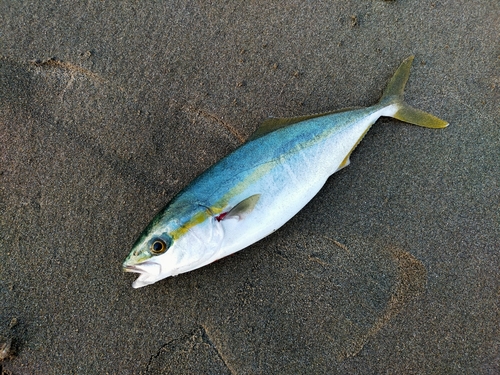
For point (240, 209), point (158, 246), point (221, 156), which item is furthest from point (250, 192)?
point (158, 246)

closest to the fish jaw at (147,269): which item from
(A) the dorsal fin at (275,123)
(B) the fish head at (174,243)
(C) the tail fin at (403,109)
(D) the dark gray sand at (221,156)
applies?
(B) the fish head at (174,243)

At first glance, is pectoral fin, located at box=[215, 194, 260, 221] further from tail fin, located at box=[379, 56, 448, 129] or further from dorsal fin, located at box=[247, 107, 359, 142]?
tail fin, located at box=[379, 56, 448, 129]

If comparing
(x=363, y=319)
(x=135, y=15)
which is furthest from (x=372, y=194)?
(x=135, y=15)

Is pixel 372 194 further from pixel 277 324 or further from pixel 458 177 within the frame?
pixel 277 324

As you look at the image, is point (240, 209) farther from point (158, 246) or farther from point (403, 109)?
point (403, 109)

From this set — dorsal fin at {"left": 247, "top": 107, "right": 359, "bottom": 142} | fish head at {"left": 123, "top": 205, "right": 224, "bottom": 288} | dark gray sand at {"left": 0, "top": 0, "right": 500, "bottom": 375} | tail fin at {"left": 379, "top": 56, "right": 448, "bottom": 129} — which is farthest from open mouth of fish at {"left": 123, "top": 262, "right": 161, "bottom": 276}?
tail fin at {"left": 379, "top": 56, "right": 448, "bottom": 129}
